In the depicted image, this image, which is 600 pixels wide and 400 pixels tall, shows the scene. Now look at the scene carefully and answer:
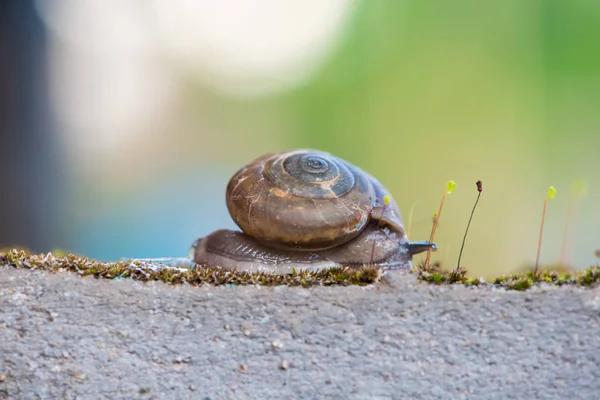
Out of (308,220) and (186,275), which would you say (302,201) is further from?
(186,275)

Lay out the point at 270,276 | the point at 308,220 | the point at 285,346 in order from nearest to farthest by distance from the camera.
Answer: the point at 285,346
the point at 270,276
the point at 308,220

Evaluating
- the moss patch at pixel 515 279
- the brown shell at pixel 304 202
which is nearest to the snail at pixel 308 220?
the brown shell at pixel 304 202

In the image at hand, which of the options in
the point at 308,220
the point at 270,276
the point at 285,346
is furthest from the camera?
the point at 308,220

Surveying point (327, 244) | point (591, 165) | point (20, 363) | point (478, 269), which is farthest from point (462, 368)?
point (591, 165)

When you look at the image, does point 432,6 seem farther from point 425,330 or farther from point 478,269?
point 425,330

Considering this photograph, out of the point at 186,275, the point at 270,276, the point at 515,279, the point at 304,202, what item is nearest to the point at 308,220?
the point at 304,202

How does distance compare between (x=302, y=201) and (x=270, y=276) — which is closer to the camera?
(x=270, y=276)

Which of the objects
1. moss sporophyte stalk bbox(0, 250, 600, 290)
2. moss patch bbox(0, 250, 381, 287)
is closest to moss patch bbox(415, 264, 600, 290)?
moss sporophyte stalk bbox(0, 250, 600, 290)

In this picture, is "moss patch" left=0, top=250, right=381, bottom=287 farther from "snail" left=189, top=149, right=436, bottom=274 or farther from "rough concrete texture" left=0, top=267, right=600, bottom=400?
"snail" left=189, top=149, right=436, bottom=274
